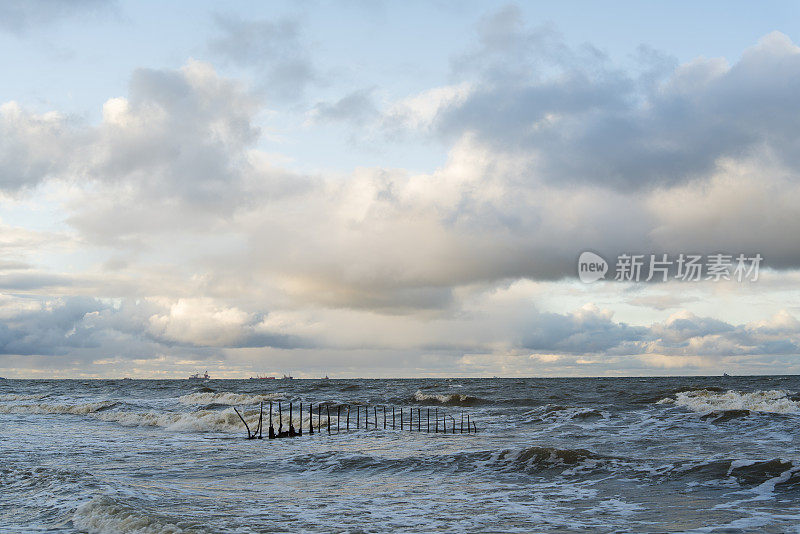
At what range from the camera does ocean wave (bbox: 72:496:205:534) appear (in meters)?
13.5

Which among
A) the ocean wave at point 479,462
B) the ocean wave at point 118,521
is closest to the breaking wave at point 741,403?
the ocean wave at point 479,462

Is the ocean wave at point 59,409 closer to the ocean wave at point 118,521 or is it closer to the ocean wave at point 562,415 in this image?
the ocean wave at point 562,415

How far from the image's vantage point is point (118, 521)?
46.6 ft

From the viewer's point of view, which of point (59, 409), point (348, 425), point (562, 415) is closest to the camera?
point (348, 425)

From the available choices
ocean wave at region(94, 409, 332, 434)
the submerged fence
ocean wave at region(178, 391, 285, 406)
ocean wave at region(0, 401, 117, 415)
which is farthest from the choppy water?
ocean wave at region(178, 391, 285, 406)

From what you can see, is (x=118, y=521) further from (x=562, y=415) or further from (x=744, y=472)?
(x=562, y=415)

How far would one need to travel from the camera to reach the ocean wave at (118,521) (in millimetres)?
13508

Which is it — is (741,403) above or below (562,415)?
below

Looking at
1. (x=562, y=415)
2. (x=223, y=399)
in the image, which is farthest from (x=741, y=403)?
(x=223, y=399)

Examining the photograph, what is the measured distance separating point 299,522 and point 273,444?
18.9 metres

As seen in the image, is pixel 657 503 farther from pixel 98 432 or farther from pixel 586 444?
pixel 98 432

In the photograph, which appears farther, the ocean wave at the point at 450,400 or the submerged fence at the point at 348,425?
the ocean wave at the point at 450,400

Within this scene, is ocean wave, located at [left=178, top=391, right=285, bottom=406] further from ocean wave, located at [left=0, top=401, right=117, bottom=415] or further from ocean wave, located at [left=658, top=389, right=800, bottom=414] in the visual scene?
ocean wave, located at [left=658, top=389, right=800, bottom=414]

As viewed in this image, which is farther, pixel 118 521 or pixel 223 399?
pixel 223 399
